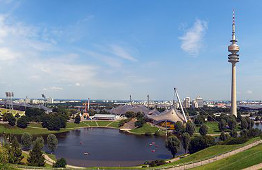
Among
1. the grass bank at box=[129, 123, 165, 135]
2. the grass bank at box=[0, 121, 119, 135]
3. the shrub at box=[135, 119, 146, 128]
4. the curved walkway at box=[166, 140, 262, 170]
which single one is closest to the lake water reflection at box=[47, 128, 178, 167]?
the curved walkway at box=[166, 140, 262, 170]

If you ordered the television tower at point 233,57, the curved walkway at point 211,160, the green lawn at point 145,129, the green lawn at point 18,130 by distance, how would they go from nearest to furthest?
the curved walkway at point 211,160, the green lawn at point 18,130, the green lawn at point 145,129, the television tower at point 233,57

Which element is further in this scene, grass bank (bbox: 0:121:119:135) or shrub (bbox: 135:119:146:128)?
shrub (bbox: 135:119:146:128)

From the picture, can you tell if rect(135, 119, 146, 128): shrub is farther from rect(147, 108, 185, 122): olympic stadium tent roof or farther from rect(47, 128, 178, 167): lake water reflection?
rect(47, 128, 178, 167): lake water reflection

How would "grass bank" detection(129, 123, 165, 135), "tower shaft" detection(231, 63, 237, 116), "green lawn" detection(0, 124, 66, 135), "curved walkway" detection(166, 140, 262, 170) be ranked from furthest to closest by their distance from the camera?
1. "tower shaft" detection(231, 63, 237, 116)
2. "grass bank" detection(129, 123, 165, 135)
3. "green lawn" detection(0, 124, 66, 135)
4. "curved walkway" detection(166, 140, 262, 170)

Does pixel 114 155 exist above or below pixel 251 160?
below

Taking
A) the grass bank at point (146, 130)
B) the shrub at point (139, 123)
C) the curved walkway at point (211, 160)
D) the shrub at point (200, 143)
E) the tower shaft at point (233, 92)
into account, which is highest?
Result: the tower shaft at point (233, 92)

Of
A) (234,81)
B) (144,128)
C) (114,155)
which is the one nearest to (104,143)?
(114,155)

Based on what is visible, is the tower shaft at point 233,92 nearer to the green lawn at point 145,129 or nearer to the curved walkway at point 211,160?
the green lawn at point 145,129

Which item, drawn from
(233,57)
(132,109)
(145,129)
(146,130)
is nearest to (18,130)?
(145,129)

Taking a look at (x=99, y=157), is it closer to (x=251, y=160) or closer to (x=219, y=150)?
(x=219, y=150)

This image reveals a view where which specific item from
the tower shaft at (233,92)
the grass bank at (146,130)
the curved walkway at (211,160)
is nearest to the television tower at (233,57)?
the tower shaft at (233,92)

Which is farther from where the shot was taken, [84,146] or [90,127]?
[90,127]
